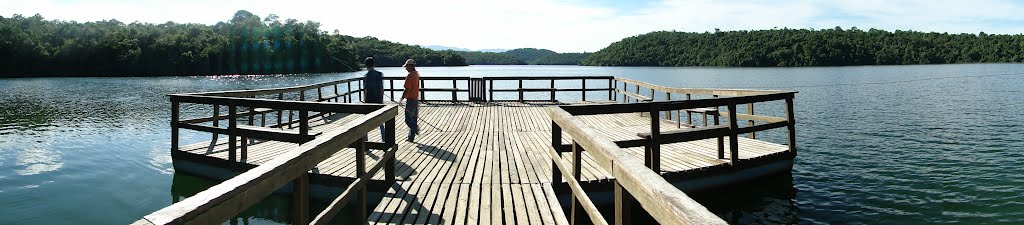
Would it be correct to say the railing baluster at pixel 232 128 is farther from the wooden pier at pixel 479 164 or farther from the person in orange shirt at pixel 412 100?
the person in orange shirt at pixel 412 100

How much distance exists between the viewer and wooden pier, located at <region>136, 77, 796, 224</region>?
2.77m

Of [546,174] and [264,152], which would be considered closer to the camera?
[546,174]

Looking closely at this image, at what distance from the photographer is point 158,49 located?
88000 millimetres

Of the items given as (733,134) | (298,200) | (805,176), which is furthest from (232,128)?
(805,176)

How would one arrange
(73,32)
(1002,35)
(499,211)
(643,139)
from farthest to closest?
(1002,35), (73,32), (643,139), (499,211)

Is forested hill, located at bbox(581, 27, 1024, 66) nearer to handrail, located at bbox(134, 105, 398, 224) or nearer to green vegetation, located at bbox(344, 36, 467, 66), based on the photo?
green vegetation, located at bbox(344, 36, 467, 66)

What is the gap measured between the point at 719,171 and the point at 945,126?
16250 mm

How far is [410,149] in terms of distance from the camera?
380 inches

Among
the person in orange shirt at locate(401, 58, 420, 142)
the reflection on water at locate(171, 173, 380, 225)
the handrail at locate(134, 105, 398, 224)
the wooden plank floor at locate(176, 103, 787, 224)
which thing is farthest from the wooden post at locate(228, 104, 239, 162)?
the handrail at locate(134, 105, 398, 224)

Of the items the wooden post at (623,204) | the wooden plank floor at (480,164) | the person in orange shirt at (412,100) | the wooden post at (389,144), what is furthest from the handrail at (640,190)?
the person in orange shirt at (412,100)

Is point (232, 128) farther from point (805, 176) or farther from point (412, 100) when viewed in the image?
point (805, 176)

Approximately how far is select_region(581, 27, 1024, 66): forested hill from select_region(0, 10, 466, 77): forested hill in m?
95.8

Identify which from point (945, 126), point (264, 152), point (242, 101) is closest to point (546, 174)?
point (242, 101)

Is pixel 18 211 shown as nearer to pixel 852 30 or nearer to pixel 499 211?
pixel 499 211
